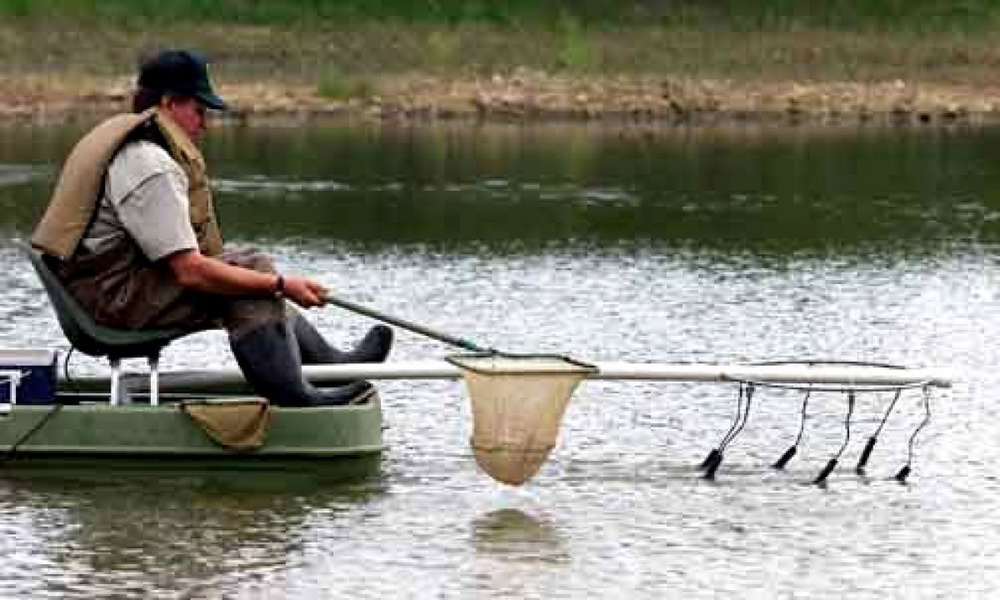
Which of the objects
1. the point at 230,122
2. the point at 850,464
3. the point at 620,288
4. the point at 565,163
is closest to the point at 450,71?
the point at 230,122

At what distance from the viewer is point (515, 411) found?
11.1 m

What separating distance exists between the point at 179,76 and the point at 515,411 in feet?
5.76

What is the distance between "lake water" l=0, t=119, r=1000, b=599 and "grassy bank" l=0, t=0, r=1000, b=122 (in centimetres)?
841

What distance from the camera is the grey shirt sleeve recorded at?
11008 mm

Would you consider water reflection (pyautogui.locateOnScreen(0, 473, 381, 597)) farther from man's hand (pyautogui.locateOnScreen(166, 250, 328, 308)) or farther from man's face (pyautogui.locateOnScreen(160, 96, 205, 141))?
man's face (pyautogui.locateOnScreen(160, 96, 205, 141))

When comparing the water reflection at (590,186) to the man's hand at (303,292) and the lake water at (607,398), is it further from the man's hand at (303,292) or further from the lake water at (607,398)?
the man's hand at (303,292)

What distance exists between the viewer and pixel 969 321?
693 inches

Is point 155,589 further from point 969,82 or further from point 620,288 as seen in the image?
point 969,82

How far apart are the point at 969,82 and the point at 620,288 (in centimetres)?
2523

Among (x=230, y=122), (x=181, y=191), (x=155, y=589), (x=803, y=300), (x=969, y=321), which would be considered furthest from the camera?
(x=230, y=122)

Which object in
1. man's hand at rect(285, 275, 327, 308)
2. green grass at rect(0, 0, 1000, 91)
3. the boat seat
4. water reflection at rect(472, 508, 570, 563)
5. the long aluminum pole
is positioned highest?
man's hand at rect(285, 275, 327, 308)

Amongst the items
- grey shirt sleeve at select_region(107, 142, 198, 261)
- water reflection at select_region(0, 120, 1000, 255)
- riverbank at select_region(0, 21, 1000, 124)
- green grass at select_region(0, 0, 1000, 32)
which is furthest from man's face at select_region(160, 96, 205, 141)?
green grass at select_region(0, 0, 1000, 32)

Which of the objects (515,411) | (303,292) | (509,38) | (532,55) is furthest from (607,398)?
(509,38)

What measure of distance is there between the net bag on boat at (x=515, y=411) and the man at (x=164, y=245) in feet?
2.23
